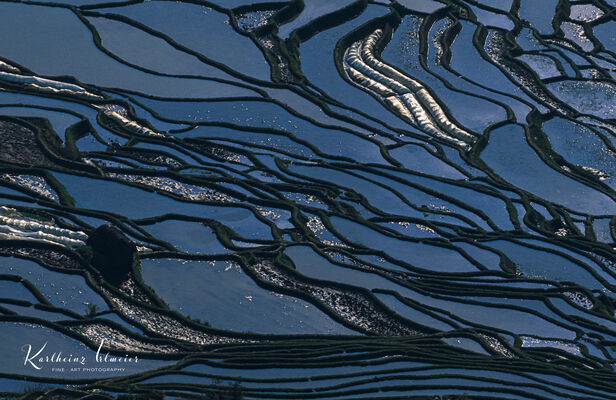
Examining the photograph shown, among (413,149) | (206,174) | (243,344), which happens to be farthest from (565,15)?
(243,344)

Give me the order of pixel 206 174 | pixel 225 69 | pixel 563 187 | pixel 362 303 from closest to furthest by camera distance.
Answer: pixel 362 303 < pixel 206 174 < pixel 563 187 < pixel 225 69

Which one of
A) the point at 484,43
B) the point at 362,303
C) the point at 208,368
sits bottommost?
the point at 208,368

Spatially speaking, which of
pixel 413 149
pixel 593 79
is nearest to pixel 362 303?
pixel 413 149

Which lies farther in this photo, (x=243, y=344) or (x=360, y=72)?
(x=360, y=72)

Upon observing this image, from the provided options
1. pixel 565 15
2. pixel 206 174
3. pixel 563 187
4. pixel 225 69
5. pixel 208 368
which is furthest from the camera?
pixel 565 15

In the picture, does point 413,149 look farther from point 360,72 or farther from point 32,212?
point 32,212

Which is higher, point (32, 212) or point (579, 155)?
point (579, 155)
